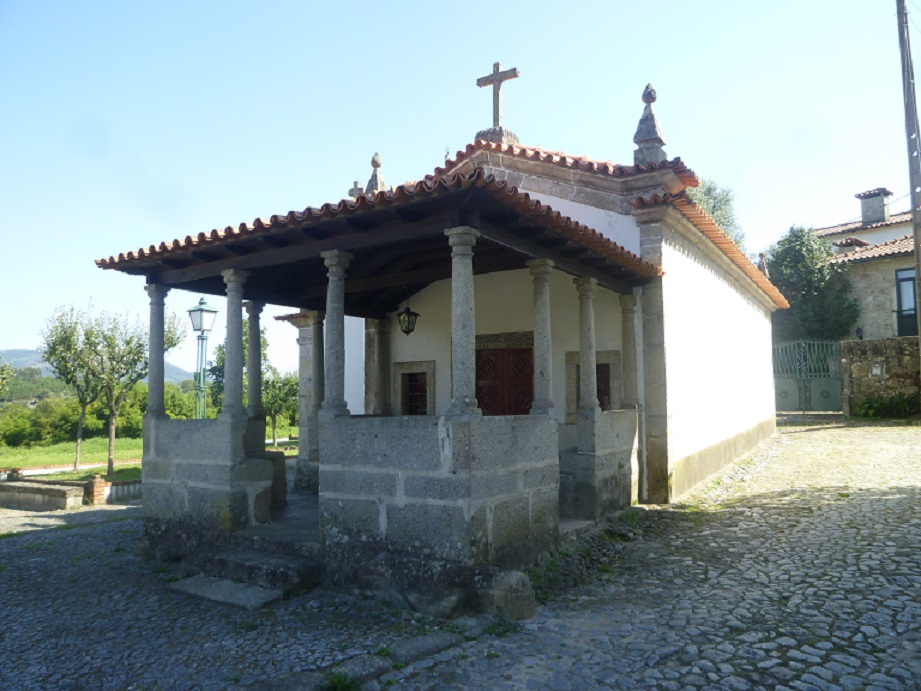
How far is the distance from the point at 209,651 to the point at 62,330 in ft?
52.6

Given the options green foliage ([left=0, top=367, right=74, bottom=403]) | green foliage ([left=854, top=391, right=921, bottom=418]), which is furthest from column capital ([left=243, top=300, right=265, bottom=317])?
green foliage ([left=0, top=367, right=74, bottom=403])

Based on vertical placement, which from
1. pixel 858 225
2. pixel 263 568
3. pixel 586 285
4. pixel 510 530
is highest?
pixel 858 225

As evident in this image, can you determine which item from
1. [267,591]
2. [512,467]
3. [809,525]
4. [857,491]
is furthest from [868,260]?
[267,591]

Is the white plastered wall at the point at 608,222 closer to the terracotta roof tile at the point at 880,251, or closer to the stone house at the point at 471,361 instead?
the stone house at the point at 471,361

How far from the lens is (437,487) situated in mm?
4938

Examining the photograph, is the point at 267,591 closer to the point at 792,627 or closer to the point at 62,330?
the point at 792,627

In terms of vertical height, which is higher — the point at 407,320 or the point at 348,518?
the point at 407,320

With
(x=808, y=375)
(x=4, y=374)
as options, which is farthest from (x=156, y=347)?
(x=808, y=375)

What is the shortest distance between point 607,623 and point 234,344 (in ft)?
14.3

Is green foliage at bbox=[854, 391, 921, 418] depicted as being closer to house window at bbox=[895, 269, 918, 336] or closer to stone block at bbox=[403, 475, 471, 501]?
house window at bbox=[895, 269, 918, 336]

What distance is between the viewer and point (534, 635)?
14.1 feet

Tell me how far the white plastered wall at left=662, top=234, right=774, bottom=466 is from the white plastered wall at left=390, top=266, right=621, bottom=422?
2.84 feet

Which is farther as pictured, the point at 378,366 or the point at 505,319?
the point at 378,366

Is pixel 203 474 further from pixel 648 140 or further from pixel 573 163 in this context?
pixel 648 140
